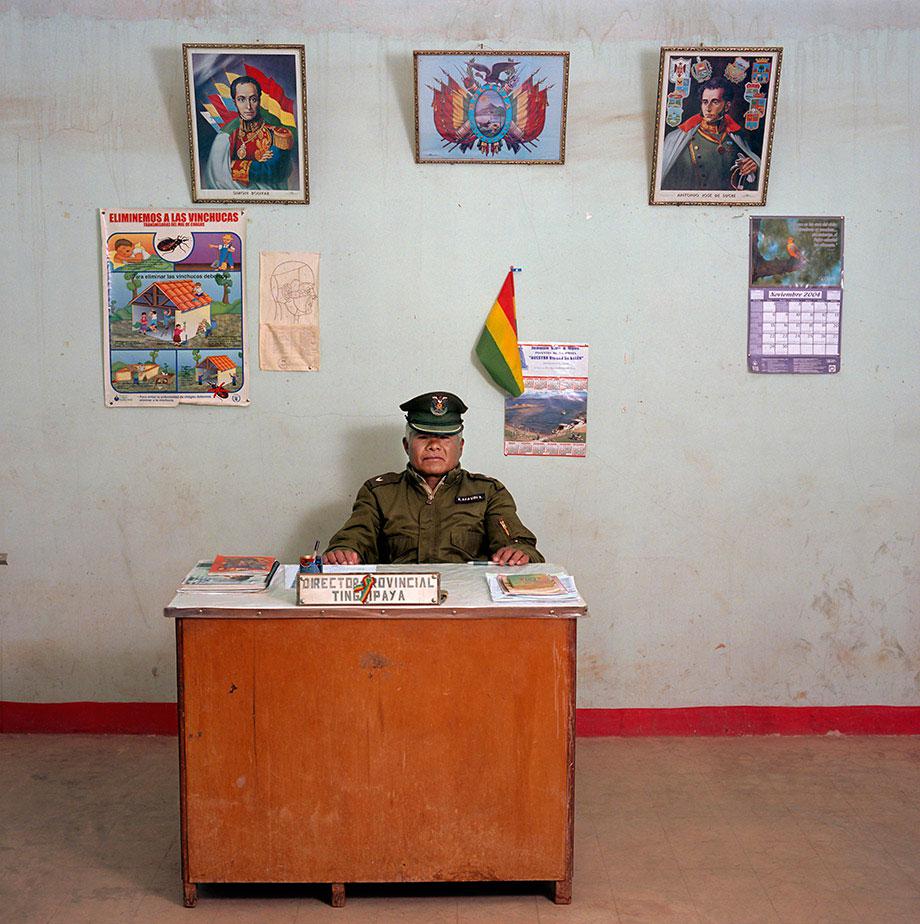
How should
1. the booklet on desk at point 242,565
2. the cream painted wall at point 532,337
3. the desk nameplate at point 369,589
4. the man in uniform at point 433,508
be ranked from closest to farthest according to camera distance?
the desk nameplate at point 369,589 < the booklet on desk at point 242,565 < the man in uniform at point 433,508 < the cream painted wall at point 532,337

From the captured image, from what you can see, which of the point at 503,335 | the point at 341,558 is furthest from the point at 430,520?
the point at 503,335

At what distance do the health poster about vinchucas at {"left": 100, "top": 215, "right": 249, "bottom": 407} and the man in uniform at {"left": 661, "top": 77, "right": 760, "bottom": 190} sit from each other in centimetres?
175

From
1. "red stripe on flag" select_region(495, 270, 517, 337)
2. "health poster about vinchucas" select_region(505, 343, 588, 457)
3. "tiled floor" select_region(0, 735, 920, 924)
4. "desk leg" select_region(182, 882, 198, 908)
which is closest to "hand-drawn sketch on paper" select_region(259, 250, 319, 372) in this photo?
"red stripe on flag" select_region(495, 270, 517, 337)

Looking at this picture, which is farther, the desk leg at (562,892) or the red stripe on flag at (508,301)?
the red stripe on flag at (508,301)

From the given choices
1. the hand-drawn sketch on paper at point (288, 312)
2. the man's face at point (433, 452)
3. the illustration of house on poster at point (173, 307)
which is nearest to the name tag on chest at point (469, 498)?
the man's face at point (433, 452)

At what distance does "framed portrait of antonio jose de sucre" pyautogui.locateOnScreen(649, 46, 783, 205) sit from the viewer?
4223 mm

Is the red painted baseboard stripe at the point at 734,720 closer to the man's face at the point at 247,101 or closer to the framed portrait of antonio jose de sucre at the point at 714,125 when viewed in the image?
the framed portrait of antonio jose de sucre at the point at 714,125

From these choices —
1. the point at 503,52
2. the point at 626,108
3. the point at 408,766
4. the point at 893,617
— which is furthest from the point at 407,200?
the point at 893,617

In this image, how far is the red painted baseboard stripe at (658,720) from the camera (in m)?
4.62

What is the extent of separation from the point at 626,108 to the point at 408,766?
2711mm

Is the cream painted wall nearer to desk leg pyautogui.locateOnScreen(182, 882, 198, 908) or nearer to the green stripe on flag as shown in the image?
the green stripe on flag

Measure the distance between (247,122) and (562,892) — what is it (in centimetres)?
303

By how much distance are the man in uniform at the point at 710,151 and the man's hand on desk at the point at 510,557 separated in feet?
5.51

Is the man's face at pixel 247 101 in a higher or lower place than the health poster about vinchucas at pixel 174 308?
higher
